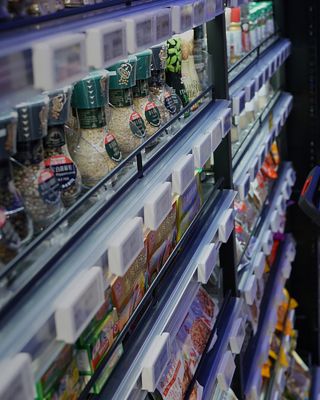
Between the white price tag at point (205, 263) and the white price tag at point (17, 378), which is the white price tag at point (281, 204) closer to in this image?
the white price tag at point (205, 263)

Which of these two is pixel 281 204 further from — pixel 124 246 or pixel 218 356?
pixel 124 246


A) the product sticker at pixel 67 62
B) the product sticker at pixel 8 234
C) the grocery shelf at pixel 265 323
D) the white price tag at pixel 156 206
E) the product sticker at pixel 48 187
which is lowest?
the grocery shelf at pixel 265 323

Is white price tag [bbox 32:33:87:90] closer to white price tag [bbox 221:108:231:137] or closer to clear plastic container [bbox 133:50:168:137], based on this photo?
clear plastic container [bbox 133:50:168:137]

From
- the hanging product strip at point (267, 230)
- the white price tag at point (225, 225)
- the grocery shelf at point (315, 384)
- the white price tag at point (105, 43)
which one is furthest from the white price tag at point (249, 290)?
the white price tag at point (105, 43)

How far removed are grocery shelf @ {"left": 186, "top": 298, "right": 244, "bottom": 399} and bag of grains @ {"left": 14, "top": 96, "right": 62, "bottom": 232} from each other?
0.77 m

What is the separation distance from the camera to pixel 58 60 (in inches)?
31.3

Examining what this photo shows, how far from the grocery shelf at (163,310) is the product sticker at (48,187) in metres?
0.39

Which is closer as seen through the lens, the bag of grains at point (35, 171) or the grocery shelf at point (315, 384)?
the bag of grains at point (35, 171)

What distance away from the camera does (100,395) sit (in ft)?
3.78

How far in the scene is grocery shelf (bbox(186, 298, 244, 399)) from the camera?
1.73m

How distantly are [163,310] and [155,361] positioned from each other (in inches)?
7.7

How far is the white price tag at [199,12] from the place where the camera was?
1.43 meters

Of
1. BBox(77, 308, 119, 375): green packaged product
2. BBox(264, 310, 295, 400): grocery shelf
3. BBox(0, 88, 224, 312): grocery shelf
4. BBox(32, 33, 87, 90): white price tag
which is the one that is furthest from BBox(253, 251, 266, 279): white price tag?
BBox(32, 33, 87, 90): white price tag

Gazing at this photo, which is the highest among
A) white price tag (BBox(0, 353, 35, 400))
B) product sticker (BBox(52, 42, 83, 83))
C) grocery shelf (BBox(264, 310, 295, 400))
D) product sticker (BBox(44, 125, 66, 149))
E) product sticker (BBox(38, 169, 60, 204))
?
product sticker (BBox(52, 42, 83, 83))
